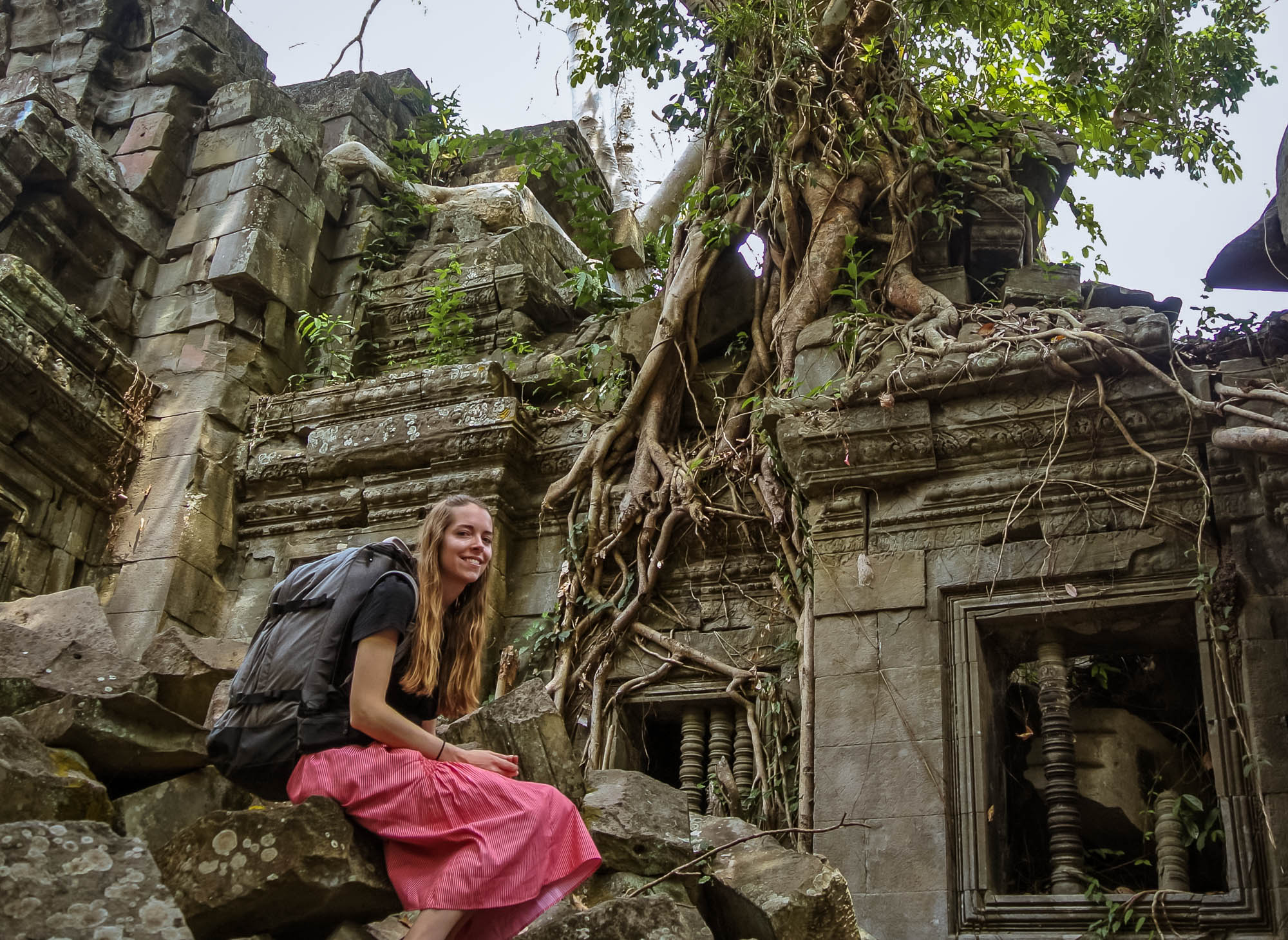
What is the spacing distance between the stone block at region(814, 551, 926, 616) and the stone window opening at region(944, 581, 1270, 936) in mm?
180

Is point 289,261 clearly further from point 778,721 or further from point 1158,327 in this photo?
point 1158,327

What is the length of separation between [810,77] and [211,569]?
4.54 meters

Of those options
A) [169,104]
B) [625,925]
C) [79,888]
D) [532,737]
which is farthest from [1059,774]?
[169,104]

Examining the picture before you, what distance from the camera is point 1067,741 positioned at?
4914mm

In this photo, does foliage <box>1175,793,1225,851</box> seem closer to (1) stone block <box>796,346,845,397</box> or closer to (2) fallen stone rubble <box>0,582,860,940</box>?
(2) fallen stone rubble <box>0,582,860,940</box>

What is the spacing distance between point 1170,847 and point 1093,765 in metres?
0.45

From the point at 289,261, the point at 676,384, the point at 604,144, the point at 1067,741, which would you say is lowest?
the point at 1067,741

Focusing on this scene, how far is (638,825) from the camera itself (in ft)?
12.1

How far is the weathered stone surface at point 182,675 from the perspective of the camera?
12.6 ft

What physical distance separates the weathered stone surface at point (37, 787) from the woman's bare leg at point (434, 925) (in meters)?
0.77

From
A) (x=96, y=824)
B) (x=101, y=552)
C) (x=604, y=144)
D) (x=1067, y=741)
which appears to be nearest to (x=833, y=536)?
(x=1067, y=741)

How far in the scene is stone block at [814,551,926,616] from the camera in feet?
17.4

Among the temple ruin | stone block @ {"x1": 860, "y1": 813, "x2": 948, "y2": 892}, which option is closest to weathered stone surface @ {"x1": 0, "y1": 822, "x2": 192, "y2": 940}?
the temple ruin

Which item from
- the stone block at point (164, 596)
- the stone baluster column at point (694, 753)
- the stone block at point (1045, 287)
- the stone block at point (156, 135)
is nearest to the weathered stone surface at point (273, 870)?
the stone baluster column at point (694, 753)
